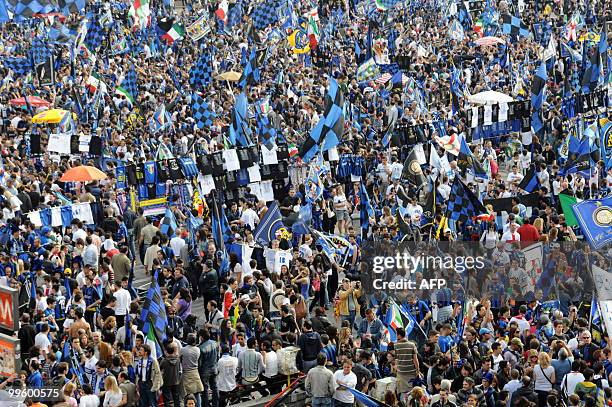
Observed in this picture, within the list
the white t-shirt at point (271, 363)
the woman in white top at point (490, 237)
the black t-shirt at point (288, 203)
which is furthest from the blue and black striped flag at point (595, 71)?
the white t-shirt at point (271, 363)

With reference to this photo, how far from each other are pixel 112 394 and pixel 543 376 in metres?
4.83

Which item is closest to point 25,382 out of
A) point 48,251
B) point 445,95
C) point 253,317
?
point 253,317

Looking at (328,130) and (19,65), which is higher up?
(19,65)

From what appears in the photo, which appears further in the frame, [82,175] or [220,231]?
[82,175]

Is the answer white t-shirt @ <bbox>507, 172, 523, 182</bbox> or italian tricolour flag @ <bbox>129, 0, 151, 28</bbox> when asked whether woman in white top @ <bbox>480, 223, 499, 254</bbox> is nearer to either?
white t-shirt @ <bbox>507, 172, 523, 182</bbox>

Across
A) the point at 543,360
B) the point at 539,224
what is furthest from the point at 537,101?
the point at 543,360

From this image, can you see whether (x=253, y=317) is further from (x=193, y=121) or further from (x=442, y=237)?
(x=193, y=121)

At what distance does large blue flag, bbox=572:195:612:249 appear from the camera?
19078 millimetres

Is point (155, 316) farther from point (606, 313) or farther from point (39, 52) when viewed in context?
point (39, 52)

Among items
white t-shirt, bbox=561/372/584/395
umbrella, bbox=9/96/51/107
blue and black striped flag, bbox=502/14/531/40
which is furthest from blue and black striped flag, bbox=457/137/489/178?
blue and black striped flag, bbox=502/14/531/40

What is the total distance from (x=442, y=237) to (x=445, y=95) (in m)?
14.1

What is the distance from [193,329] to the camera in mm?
18625

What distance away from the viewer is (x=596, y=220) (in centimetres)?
1914

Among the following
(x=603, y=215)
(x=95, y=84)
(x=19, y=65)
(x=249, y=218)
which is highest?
(x=19, y=65)
